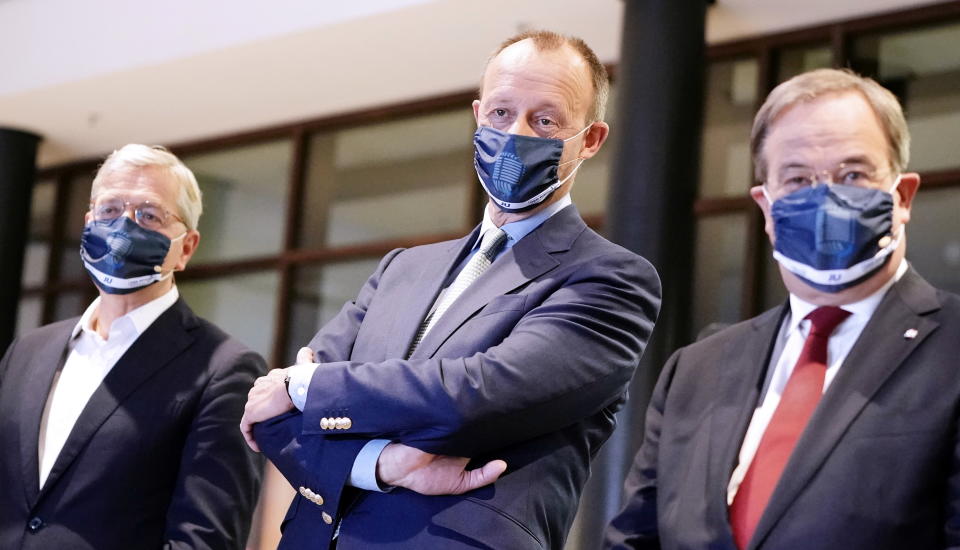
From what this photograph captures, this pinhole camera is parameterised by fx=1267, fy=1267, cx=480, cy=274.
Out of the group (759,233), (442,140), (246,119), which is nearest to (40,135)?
(246,119)

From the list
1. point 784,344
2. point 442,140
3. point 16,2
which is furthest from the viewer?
point 16,2

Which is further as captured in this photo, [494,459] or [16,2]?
[16,2]

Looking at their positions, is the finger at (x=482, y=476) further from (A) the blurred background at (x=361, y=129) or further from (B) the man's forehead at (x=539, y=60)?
(A) the blurred background at (x=361, y=129)

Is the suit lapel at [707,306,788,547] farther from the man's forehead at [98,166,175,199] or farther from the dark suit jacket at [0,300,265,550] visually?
the man's forehead at [98,166,175,199]

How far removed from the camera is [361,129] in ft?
26.3

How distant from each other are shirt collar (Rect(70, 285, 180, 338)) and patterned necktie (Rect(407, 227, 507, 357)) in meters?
1.12

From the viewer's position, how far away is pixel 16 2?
8.32 meters

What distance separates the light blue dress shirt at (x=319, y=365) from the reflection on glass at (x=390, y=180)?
4781 mm

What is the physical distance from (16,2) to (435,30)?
10.8 feet

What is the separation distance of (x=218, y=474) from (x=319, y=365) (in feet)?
2.83

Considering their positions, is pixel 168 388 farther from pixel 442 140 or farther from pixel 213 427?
pixel 442 140

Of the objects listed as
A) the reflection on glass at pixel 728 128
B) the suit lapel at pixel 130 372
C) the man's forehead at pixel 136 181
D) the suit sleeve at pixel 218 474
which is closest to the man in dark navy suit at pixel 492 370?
the suit sleeve at pixel 218 474

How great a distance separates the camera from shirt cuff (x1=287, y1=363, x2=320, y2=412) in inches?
85.9

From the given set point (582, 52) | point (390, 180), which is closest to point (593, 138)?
point (582, 52)
